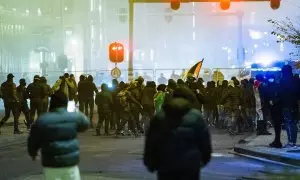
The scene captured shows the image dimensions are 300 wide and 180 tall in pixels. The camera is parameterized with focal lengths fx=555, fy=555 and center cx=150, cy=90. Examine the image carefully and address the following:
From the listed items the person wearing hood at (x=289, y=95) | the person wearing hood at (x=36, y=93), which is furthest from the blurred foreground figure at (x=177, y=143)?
the person wearing hood at (x=36, y=93)

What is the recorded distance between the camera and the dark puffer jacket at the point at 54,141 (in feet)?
19.1

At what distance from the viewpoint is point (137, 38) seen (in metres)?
89.8

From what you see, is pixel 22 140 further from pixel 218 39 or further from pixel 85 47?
pixel 218 39

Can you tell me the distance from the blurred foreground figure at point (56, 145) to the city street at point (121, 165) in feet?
13.6

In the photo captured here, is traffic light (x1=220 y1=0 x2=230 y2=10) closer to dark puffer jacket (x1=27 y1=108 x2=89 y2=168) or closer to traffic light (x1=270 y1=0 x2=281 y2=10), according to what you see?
traffic light (x1=270 y1=0 x2=281 y2=10)

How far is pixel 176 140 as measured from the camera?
4.94 m

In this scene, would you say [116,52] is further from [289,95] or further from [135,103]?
[289,95]

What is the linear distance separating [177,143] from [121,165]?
277 inches

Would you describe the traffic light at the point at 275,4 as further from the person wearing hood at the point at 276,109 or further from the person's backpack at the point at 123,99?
the person wearing hood at the point at 276,109

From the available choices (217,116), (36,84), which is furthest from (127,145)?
(217,116)

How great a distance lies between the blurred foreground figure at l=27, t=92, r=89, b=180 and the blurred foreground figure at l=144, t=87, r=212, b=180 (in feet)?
3.83

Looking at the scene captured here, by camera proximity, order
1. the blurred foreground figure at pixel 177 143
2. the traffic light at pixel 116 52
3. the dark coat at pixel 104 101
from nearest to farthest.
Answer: the blurred foreground figure at pixel 177 143 → the dark coat at pixel 104 101 → the traffic light at pixel 116 52

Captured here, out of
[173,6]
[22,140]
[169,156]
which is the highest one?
[173,6]

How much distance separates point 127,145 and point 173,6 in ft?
22.1
